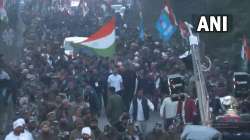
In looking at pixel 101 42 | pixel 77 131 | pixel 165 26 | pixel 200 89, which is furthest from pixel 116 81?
pixel 200 89

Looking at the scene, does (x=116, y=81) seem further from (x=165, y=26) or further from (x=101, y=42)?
(x=165, y=26)

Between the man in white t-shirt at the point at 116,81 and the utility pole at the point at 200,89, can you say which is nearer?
the utility pole at the point at 200,89

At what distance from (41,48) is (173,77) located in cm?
1652

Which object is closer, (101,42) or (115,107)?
(115,107)

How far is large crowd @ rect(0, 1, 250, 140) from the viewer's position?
69.2 feet

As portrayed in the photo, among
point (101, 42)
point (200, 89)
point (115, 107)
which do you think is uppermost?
point (101, 42)

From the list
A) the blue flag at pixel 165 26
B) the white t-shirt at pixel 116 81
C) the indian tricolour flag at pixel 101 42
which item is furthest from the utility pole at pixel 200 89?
the white t-shirt at pixel 116 81

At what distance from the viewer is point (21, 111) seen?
74.0ft

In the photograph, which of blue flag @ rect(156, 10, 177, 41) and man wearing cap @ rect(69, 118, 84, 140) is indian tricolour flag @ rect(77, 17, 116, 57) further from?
man wearing cap @ rect(69, 118, 84, 140)

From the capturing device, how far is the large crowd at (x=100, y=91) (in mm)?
21094

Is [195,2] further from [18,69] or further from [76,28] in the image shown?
[18,69]

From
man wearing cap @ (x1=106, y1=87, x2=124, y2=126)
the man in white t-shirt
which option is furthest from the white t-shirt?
man wearing cap @ (x1=106, y1=87, x2=124, y2=126)

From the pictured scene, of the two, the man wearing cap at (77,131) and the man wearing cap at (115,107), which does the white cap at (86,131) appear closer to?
the man wearing cap at (77,131)

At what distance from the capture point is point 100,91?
27828 mm
